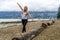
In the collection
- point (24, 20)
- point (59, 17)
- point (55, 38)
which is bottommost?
point (59, 17)

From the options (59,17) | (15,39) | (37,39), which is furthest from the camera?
(59,17)

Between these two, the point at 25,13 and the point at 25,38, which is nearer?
the point at 25,38

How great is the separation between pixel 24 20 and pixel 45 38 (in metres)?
1.82

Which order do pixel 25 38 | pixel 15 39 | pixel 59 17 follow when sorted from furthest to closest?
pixel 59 17 < pixel 25 38 < pixel 15 39

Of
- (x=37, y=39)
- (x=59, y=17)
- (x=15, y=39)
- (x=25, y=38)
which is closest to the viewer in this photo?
(x=15, y=39)

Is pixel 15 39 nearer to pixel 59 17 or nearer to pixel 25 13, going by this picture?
pixel 25 13

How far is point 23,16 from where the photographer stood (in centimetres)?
1642

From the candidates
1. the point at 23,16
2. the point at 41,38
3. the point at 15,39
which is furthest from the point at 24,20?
the point at 15,39

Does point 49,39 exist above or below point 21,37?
below

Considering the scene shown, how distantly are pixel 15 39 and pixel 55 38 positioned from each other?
21.2ft

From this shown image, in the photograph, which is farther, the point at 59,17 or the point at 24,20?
the point at 59,17

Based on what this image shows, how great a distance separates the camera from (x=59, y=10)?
43.3m

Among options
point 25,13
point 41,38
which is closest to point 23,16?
point 25,13

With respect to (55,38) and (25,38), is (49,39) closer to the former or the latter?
(55,38)
